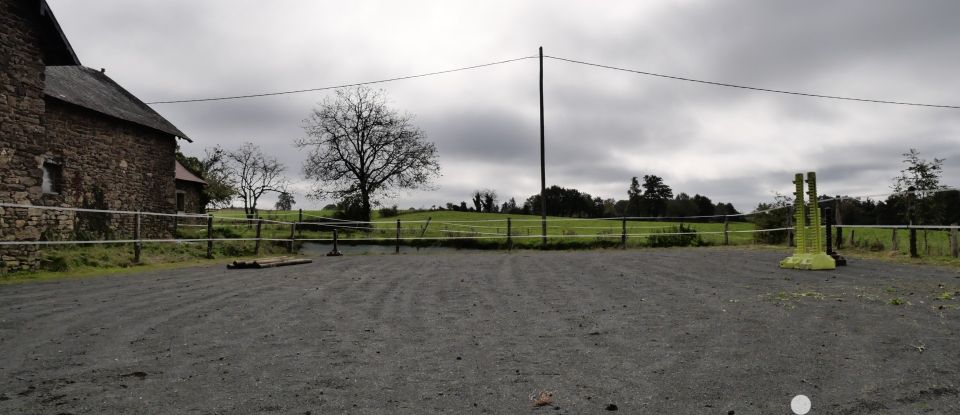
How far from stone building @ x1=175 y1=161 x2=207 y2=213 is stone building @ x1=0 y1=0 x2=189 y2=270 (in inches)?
261

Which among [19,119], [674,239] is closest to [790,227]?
[674,239]

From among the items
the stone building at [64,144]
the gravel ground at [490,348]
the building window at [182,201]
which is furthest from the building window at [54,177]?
the gravel ground at [490,348]

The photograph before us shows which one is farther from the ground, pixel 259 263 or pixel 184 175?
pixel 184 175

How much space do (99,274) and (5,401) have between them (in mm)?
9134

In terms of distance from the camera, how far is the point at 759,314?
18.6 feet

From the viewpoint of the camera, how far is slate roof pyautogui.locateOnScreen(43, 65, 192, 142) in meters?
19.5

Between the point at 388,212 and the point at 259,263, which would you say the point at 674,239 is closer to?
the point at 259,263

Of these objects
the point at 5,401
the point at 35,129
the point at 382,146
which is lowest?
the point at 5,401

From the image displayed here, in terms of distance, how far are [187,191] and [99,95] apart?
10.6 m

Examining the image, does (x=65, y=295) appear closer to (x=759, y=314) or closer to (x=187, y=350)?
(x=187, y=350)

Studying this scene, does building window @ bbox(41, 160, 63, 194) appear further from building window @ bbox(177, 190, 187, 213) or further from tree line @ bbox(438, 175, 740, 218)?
tree line @ bbox(438, 175, 740, 218)

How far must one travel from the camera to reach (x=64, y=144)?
19.1 meters


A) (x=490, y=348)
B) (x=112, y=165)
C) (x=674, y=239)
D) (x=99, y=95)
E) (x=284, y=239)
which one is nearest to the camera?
(x=490, y=348)

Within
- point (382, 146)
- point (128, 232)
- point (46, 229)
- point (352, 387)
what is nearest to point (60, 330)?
point (352, 387)
